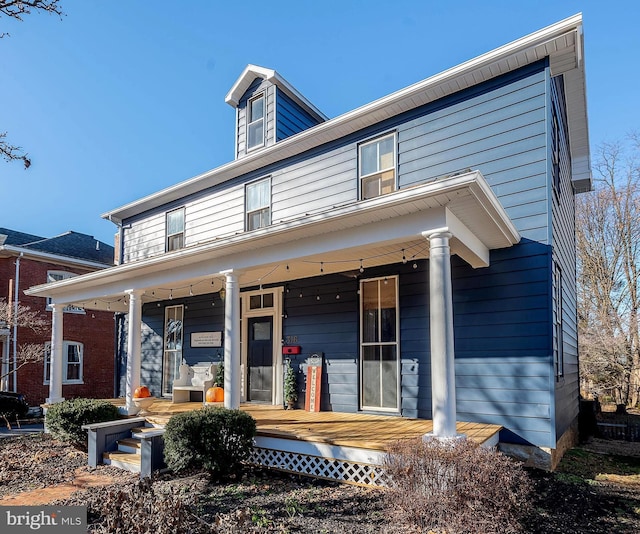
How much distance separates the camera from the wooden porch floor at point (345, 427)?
5570mm

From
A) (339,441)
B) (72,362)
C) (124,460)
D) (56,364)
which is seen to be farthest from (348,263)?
(72,362)

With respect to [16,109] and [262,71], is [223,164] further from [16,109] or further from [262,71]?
[16,109]

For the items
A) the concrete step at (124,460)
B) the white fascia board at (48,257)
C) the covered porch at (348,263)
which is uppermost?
the white fascia board at (48,257)

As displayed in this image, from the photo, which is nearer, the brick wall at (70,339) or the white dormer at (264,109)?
the white dormer at (264,109)

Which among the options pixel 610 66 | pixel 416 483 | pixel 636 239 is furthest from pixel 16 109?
pixel 636 239

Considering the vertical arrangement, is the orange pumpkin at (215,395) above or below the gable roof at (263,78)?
below

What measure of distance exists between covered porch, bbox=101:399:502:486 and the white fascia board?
12826mm

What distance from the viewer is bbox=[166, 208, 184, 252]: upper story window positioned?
11.3m

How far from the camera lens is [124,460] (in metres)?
6.76

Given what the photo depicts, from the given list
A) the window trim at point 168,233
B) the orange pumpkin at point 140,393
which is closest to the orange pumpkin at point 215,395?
the orange pumpkin at point 140,393

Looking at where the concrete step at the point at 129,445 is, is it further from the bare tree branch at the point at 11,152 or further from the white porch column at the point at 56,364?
the bare tree branch at the point at 11,152

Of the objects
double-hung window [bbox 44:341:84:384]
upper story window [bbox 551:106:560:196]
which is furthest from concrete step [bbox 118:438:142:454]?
double-hung window [bbox 44:341:84:384]

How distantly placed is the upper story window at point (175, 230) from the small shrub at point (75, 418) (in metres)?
4.44

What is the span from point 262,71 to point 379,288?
6.03 meters
